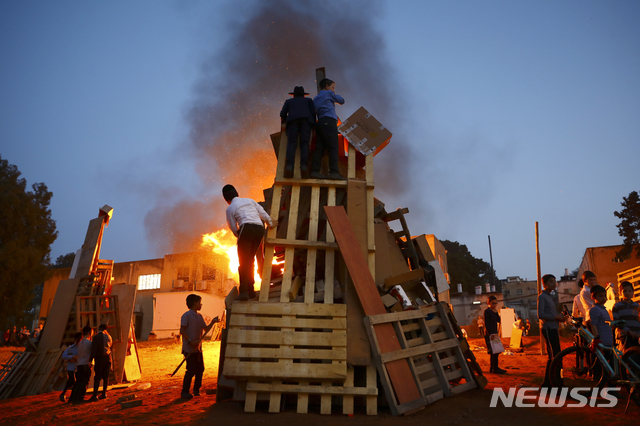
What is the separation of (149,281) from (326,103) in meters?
33.1

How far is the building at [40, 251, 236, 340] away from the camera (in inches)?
1314

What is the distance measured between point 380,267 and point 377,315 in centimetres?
142

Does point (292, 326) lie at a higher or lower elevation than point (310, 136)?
lower

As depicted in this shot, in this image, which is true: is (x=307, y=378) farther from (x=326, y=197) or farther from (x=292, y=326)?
(x=326, y=197)

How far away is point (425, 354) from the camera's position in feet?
18.1

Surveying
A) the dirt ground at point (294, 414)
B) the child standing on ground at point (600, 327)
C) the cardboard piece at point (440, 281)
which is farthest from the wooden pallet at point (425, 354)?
the child standing on ground at point (600, 327)

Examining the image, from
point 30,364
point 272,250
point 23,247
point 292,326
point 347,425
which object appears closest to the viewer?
point 347,425

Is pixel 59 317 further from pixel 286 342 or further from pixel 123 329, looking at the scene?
pixel 286 342

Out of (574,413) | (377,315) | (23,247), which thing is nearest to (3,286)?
(23,247)

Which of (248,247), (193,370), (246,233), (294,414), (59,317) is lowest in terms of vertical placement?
(294,414)

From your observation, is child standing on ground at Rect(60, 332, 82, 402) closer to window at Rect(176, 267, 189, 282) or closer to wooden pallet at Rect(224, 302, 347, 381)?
wooden pallet at Rect(224, 302, 347, 381)

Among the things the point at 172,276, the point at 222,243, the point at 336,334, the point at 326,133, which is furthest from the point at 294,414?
the point at 172,276

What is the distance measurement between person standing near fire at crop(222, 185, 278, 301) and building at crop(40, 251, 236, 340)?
28016mm

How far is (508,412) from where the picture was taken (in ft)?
16.2
